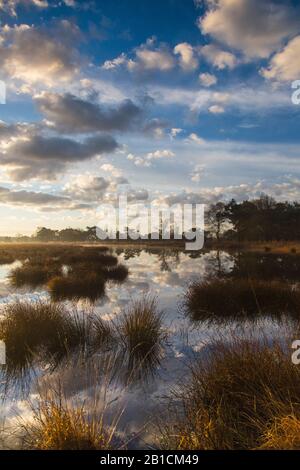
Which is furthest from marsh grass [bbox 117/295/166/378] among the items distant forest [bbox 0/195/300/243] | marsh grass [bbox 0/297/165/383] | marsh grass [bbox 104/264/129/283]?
distant forest [bbox 0/195/300/243]

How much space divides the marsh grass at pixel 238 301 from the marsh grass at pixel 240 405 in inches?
217

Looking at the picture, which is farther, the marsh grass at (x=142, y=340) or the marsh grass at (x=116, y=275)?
the marsh grass at (x=116, y=275)

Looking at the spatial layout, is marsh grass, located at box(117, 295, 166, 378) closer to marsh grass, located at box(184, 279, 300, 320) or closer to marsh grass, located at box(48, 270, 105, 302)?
marsh grass, located at box(184, 279, 300, 320)

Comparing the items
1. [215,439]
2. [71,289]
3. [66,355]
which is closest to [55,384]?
[66,355]

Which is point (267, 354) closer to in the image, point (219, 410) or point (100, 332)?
point (219, 410)

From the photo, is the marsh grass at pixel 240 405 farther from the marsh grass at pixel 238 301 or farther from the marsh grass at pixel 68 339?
the marsh grass at pixel 238 301

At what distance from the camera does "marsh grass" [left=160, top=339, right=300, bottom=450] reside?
3749 millimetres

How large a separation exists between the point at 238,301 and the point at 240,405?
25.0 feet

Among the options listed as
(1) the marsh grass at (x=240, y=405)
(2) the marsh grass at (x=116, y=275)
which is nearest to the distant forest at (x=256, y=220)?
(2) the marsh grass at (x=116, y=275)

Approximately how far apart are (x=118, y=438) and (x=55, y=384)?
182cm

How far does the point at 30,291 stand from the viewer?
16.5 m

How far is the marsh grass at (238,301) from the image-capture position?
35.3 ft

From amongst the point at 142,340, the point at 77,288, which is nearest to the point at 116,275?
the point at 77,288

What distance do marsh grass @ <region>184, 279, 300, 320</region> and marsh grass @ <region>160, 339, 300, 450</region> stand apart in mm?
5504
